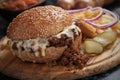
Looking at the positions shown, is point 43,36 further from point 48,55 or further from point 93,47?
point 93,47

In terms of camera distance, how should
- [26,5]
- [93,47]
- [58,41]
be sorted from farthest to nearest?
[26,5] → [93,47] → [58,41]

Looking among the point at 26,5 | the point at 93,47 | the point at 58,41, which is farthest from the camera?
the point at 26,5

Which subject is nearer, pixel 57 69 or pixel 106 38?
pixel 57 69

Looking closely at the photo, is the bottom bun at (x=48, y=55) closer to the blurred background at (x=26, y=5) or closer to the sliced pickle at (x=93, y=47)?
the sliced pickle at (x=93, y=47)

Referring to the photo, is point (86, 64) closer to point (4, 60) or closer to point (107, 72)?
point (107, 72)

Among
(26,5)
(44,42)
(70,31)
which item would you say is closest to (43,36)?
(44,42)

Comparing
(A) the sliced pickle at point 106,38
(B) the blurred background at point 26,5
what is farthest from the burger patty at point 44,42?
(B) the blurred background at point 26,5
